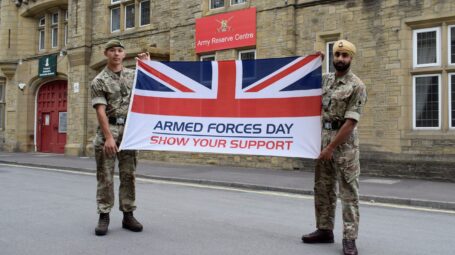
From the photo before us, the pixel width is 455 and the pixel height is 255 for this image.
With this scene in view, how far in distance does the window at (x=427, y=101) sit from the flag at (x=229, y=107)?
312 inches

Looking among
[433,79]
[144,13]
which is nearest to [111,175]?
[433,79]

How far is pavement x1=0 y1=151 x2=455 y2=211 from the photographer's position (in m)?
9.00

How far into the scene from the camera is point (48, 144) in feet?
79.4

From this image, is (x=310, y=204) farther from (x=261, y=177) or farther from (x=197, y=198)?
(x=261, y=177)

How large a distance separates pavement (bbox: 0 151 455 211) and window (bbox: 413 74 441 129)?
1640mm

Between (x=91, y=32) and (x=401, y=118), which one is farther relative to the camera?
(x=91, y=32)

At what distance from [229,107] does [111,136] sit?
1527 millimetres

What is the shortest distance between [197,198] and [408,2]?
7980mm

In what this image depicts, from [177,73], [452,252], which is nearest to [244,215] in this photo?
[177,73]

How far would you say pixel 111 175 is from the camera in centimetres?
561

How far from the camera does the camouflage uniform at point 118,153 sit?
18.2 feet

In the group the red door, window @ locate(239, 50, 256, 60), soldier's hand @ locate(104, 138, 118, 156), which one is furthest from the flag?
the red door

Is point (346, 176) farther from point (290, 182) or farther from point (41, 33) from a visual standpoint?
point (41, 33)

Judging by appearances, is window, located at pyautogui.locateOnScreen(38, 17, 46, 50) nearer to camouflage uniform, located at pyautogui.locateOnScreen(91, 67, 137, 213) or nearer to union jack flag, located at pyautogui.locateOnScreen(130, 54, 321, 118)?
union jack flag, located at pyautogui.locateOnScreen(130, 54, 321, 118)
